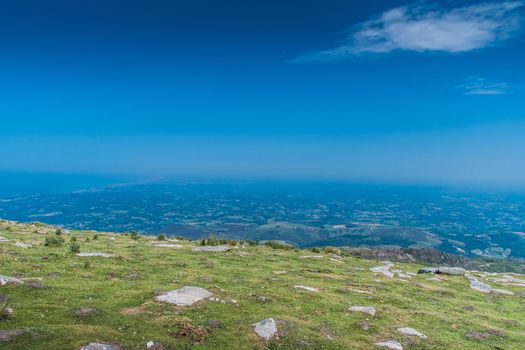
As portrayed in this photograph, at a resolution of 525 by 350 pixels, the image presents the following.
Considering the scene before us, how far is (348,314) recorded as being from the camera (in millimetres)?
21141

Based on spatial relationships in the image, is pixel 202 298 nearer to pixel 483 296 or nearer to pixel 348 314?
pixel 348 314

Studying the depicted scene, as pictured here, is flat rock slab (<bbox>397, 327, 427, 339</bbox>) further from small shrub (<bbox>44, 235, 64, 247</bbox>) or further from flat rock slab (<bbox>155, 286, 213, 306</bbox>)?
small shrub (<bbox>44, 235, 64, 247</bbox>)

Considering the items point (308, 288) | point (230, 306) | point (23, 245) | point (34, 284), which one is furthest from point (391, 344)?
point (23, 245)

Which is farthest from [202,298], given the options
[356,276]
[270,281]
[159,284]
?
[356,276]

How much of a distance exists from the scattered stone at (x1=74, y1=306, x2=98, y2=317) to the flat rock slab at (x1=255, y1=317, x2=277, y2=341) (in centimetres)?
775

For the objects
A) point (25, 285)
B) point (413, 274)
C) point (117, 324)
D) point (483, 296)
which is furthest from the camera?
point (413, 274)

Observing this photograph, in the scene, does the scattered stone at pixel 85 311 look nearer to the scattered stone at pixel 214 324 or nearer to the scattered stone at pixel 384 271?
the scattered stone at pixel 214 324

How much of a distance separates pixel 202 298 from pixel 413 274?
28.6 metres

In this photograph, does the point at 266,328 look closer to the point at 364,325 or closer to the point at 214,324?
the point at 214,324

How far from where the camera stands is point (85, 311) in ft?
55.8

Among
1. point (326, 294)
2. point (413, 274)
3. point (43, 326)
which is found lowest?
point (413, 274)

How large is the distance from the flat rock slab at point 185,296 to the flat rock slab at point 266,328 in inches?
175

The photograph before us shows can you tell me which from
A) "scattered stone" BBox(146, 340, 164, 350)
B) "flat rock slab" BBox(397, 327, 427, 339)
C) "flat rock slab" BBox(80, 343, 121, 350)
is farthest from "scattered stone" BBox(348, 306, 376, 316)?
"flat rock slab" BBox(80, 343, 121, 350)

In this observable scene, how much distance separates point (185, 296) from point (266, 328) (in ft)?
19.3
